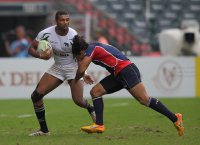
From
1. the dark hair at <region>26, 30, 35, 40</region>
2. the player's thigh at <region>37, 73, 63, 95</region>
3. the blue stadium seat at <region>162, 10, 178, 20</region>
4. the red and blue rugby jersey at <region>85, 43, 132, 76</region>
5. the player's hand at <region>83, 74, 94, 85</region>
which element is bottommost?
the dark hair at <region>26, 30, 35, 40</region>

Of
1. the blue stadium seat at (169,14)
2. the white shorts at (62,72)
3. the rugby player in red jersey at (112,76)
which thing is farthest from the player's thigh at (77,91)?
the blue stadium seat at (169,14)

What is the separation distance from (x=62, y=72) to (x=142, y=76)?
27.1 feet

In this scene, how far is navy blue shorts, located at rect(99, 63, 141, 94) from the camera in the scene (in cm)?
718

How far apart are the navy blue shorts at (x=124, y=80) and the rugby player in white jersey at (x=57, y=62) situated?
305 millimetres

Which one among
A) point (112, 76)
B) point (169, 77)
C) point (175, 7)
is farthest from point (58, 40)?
point (175, 7)

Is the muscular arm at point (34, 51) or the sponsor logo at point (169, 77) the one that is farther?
the sponsor logo at point (169, 77)

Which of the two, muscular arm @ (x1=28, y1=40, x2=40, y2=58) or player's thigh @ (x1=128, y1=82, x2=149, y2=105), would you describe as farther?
muscular arm @ (x1=28, y1=40, x2=40, y2=58)

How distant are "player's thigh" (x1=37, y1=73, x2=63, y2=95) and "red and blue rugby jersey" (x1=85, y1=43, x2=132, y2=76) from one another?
90 cm

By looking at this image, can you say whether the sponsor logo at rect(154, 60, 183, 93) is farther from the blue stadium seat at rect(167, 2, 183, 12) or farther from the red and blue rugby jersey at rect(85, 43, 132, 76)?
the blue stadium seat at rect(167, 2, 183, 12)

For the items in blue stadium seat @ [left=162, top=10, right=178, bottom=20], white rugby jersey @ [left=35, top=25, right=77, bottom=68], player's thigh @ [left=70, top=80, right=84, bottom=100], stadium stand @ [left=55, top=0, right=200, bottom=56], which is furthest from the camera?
blue stadium seat @ [left=162, top=10, right=178, bottom=20]

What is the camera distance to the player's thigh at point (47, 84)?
7.51 m

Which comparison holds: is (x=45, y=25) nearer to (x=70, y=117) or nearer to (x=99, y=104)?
(x=70, y=117)

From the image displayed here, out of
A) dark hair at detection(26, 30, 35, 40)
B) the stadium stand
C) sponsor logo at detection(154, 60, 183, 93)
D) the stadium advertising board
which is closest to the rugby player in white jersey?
the stadium advertising board

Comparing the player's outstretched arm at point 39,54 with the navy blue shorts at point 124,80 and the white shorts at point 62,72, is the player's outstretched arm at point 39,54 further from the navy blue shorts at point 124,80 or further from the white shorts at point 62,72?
the navy blue shorts at point 124,80
